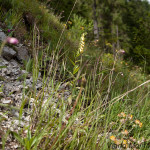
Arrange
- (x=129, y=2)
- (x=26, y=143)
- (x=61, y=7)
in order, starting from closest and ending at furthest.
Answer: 1. (x=26, y=143)
2. (x=61, y=7)
3. (x=129, y=2)

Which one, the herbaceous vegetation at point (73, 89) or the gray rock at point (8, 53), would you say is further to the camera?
the gray rock at point (8, 53)

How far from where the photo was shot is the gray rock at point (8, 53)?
2285 mm

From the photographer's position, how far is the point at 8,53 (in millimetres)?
2322

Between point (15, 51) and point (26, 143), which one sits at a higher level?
point (15, 51)

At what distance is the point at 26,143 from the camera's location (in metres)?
1.07

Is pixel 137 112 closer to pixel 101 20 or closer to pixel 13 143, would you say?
pixel 13 143

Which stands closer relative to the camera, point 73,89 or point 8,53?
point 73,89

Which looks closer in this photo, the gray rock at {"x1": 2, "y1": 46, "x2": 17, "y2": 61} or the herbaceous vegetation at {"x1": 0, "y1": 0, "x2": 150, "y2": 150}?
the herbaceous vegetation at {"x1": 0, "y1": 0, "x2": 150, "y2": 150}

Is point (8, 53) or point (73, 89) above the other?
point (73, 89)

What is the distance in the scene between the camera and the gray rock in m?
2.28

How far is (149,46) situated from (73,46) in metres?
15.1

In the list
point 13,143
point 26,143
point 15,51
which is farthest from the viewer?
point 15,51

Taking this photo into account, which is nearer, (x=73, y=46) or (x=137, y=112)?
(x=137, y=112)

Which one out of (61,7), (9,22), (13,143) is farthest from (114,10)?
(13,143)
